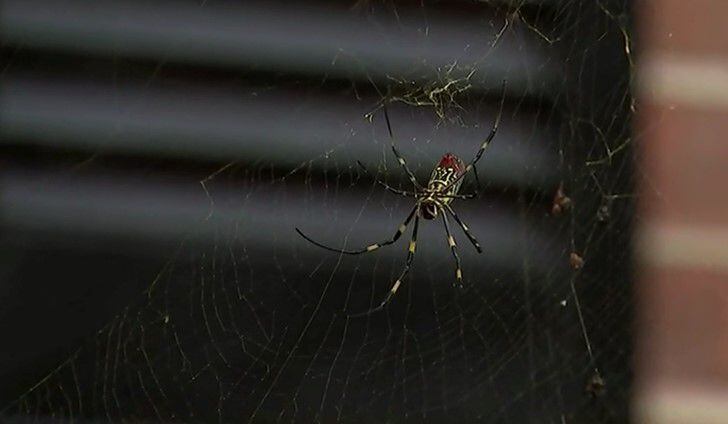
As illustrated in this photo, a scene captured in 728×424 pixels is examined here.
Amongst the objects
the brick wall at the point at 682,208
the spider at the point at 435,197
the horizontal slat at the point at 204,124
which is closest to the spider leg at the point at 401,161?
the spider at the point at 435,197

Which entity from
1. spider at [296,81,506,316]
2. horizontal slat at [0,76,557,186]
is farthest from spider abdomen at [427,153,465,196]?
horizontal slat at [0,76,557,186]

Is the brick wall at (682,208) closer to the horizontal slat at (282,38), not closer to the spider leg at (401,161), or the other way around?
the horizontal slat at (282,38)

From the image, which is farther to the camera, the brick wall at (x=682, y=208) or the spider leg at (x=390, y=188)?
the brick wall at (x=682, y=208)

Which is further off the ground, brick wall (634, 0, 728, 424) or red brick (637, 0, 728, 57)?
red brick (637, 0, 728, 57)

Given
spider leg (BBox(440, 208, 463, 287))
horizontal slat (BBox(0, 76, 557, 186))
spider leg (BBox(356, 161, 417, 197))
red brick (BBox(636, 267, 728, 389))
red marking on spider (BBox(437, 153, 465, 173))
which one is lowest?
red brick (BBox(636, 267, 728, 389))

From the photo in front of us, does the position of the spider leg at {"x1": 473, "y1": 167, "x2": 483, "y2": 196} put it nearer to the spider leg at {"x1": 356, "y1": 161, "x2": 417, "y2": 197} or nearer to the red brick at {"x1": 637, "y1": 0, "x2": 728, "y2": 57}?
the spider leg at {"x1": 356, "y1": 161, "x2": 417, "y2": 197}
